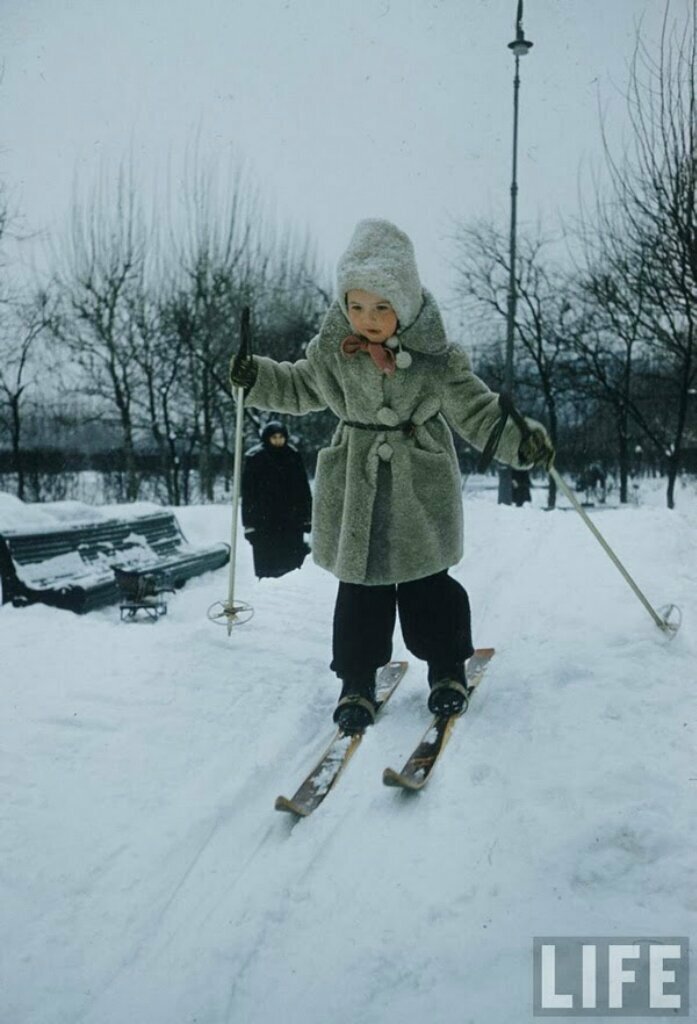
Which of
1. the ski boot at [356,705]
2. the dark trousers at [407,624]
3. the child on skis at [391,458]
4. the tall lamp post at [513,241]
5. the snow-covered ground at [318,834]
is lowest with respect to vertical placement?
the snow-covered ground at [318,834]

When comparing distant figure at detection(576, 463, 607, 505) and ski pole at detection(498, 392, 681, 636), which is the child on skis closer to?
ski pole at detection(498, 392, 681, 636)

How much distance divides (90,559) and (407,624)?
14.2ft

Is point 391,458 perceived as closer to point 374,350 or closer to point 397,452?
point 397,452

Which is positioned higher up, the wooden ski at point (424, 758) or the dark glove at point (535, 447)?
the dark glove at point (535, 447)

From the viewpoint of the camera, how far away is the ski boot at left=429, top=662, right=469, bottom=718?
118 inches

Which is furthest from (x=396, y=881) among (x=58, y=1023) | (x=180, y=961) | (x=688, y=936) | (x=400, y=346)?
(x=400, y=346)

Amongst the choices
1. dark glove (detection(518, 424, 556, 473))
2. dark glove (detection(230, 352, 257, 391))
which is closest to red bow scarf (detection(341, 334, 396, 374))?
dark glove (detection(230, 352, 257, 391))

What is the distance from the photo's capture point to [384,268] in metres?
2.79

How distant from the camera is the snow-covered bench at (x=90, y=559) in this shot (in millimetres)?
5617

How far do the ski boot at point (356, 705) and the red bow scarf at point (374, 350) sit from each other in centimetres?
136

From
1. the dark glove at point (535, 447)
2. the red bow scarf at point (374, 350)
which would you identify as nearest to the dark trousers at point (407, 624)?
the dark glove at point (535, 447)

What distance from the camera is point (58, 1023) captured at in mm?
1665

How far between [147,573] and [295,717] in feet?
10.2

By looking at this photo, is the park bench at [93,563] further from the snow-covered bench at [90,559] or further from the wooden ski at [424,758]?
the wooden ski at [424,758]
